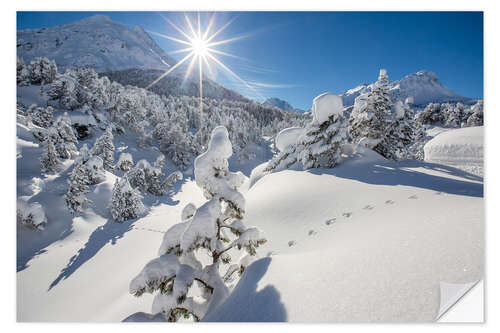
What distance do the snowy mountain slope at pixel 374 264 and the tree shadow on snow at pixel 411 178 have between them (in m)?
0.10

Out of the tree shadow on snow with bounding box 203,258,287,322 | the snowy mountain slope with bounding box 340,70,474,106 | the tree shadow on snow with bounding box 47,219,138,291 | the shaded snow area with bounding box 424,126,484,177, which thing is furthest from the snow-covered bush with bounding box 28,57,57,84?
the shaded snow area with bounding box 424,126,484,177

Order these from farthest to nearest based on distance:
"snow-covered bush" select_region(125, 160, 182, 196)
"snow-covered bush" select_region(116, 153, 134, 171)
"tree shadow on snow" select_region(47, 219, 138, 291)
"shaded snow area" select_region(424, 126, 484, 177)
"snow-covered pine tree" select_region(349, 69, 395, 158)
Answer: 1. "snow-covered bush" select_region(116, 153, 134, 171)
2. "snow-covered bush" select_region(125, 160, 182, 196)
3. "snow-covered pine tree" select_region(349, 69, 395, 158)
4. "shaded snow area" select_region(424, 126, 484, 177)
5. "tree shadow on snow" select_region(47, 219, 138, 291)

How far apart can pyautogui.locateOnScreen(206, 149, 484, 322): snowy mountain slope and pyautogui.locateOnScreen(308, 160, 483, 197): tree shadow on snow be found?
10 cm

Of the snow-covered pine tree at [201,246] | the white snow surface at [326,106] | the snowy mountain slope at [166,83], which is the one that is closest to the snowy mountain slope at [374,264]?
the snow-covered pine tree at [201,246]

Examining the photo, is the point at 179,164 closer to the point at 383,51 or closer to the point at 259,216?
the point at 259,216

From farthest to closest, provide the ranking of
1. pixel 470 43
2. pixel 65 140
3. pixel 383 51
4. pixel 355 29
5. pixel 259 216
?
pixel 65 140 < pixel 259 216 < pixel 383 51 < pixel 355 29 < pixel 470 43

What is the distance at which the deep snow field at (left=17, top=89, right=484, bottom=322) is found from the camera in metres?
2.57

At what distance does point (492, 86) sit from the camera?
4.37m

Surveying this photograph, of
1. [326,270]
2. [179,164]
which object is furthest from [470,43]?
[179,164]

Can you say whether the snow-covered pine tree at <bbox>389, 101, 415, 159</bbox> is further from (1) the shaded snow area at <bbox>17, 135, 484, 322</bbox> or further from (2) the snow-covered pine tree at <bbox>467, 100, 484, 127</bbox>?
(2) the snow-covered pine tree at <bbox>467, 100, 484, 127</bbox>

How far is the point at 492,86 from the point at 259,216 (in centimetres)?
719

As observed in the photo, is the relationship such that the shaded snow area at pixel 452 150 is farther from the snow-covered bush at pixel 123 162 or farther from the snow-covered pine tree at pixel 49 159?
the snow-covered bush at pixel 123 162

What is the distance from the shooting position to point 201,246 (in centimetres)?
371
